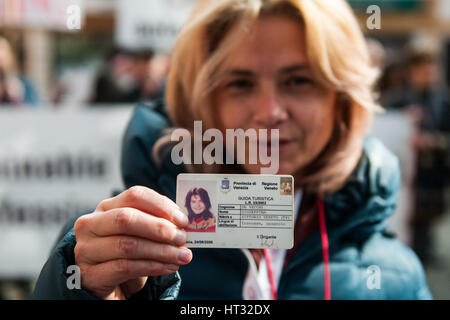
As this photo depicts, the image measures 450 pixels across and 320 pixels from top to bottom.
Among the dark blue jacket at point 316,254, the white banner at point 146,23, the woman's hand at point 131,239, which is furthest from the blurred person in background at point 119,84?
the woman's hand at point 131,239

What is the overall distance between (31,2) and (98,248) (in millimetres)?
1957

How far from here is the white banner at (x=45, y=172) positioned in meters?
2.61

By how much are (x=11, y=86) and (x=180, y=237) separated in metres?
2.68

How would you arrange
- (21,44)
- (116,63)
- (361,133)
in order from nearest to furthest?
(361,133) → (116,63) → (21,44)

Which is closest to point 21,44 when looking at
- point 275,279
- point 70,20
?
point 70,20

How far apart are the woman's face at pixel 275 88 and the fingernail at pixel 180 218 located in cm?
18

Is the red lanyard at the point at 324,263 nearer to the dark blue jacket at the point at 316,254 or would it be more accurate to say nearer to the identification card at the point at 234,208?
the dark blue jacket at the point at 316,254

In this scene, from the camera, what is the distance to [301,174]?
2.65ft

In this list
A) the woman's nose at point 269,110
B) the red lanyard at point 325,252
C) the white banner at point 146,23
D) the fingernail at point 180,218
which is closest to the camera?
the fingernail at point 180,218

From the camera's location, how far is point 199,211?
1.82 ft

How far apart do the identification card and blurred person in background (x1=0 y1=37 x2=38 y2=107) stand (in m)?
2.56

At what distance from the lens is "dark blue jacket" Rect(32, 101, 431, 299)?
0.62 meters
